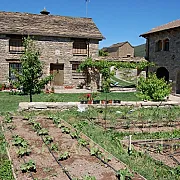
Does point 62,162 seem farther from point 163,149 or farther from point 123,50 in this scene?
point 123,50

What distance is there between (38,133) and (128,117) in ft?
14.9

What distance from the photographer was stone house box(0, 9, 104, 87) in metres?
23.1

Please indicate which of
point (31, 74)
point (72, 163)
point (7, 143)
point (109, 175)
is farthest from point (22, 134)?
point (31, 74)

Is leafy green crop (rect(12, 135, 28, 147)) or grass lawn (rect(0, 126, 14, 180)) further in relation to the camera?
leafy green crop (rect(12, 135, 28, 147))

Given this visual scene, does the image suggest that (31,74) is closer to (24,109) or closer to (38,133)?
(24,109)

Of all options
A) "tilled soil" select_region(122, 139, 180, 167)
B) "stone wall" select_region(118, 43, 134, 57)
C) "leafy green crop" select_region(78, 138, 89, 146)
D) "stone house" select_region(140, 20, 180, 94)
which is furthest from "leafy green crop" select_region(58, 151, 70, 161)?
"stone wall" select_region(118, 43, 134, 57)

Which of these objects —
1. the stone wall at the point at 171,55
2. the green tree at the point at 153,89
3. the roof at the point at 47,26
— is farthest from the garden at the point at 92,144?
the roof at the point at 47,26

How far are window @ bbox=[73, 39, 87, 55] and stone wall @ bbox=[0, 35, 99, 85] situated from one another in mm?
400

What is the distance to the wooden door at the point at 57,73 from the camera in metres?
24.6

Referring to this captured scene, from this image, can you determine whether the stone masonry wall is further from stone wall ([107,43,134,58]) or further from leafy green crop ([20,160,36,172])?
stone wall ([107,43,134,58])

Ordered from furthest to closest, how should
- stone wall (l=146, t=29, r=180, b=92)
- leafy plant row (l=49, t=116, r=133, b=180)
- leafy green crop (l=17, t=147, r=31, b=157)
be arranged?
stone wall (l=146, t=29, r=180, b=92), leafy green crop (l=17, t=147, r=31, b=157), leafy plant row (l=49, t=116, r=133, b=180)

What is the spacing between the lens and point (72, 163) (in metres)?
6.41

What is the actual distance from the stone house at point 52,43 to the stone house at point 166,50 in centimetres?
460

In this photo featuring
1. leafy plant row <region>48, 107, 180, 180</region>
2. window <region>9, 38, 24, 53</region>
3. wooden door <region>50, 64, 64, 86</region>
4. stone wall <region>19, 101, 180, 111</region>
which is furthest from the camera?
wooden door <region>50, 64, 64, 86</region>
